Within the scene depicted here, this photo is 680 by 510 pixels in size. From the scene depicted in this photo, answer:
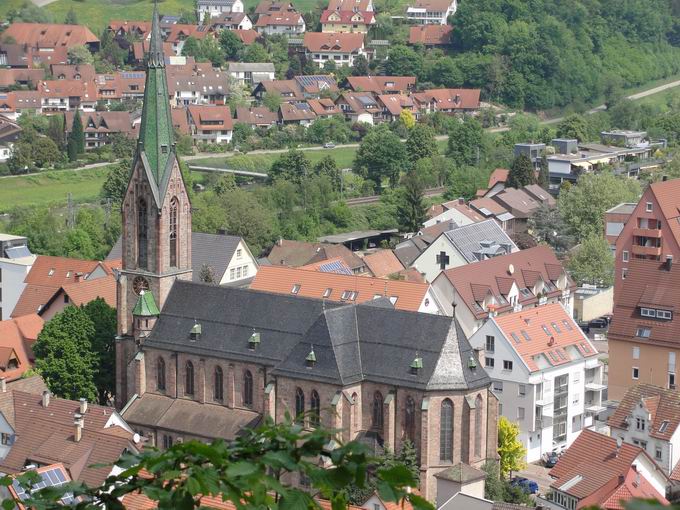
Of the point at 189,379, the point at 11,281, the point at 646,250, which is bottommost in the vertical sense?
the point at 11,281

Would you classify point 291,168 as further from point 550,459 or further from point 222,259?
point 550,459

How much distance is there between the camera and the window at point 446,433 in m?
51.4

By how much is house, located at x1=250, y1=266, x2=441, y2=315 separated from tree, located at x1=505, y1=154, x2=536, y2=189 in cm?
4211

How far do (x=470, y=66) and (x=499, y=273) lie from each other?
299ft

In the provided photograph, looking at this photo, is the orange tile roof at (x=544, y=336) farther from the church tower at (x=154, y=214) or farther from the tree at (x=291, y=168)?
the tree at (x=291, y=168)

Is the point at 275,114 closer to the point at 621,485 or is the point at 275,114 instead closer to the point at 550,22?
the point at 550,22

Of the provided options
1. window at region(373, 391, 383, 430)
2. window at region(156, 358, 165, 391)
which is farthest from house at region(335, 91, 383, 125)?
window at region(373, 391, 383, 430)

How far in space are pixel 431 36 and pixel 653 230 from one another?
93.9 m

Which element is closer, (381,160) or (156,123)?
(156,123)

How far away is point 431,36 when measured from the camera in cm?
17288

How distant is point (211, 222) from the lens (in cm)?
9275

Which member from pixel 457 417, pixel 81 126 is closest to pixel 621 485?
pixel 457 417

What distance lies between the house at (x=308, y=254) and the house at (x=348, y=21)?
307ft

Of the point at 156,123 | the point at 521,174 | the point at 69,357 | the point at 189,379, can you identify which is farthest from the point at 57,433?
the point at 521,174
